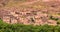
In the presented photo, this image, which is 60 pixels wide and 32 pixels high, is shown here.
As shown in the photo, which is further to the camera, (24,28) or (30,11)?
(30,11)

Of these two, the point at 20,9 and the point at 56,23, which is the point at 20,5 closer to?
the point at 20,9

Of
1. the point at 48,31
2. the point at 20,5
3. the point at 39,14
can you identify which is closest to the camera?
the point at 48,31

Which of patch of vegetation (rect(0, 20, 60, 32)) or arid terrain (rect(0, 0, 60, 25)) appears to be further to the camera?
arid terrain (rect(0, 0, 60, 25))

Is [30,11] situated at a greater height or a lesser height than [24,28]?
greater

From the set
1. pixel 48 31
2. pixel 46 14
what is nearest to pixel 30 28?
pixel 48 31

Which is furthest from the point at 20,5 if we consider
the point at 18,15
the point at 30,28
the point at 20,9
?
the point at 30,28

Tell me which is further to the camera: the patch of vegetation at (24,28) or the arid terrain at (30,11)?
the arid terrain at (30,11)

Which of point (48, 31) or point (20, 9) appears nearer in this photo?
point (48, 31)

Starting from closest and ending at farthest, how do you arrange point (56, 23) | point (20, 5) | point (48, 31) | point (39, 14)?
point (48, 31)
point (56, 23)
point (39, 14)
point (20, 5)
